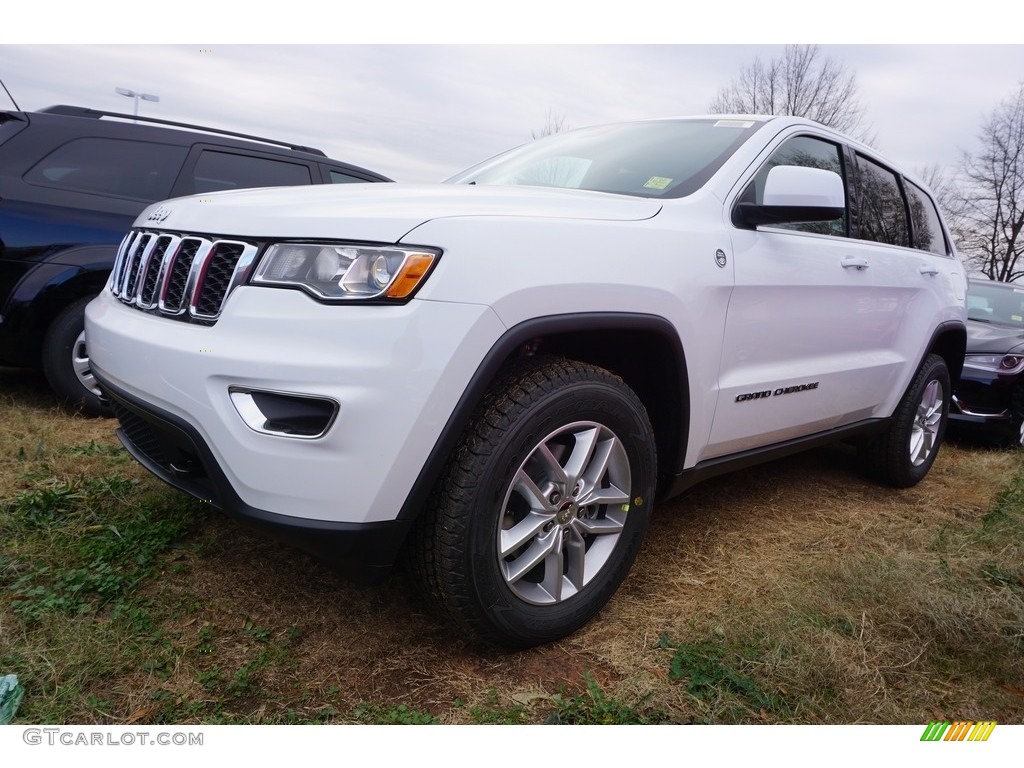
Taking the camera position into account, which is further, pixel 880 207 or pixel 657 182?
pixel 880 207

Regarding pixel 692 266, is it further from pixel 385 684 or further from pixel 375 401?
pixel 385 684

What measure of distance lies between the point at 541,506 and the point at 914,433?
303cm

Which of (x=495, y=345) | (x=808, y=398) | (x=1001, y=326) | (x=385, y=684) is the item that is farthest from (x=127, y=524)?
(x=1001, y=326)

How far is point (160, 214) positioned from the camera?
89.3 inches

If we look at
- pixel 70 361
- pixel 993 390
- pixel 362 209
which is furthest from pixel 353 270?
pixel 993 390

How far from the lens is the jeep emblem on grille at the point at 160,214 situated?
221cm

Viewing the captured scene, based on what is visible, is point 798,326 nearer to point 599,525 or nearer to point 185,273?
point 599,525

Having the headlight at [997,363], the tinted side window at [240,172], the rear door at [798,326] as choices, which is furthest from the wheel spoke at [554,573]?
the headlight at [997,363]

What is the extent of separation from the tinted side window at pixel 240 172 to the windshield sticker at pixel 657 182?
10.4 ft

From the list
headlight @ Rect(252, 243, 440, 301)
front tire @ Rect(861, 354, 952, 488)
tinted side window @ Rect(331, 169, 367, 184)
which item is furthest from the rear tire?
front tire @ Rect(861, 354, 952, 488)

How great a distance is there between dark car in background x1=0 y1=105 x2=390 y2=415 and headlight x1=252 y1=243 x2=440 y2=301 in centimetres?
273

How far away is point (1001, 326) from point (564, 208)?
5668 millimetres

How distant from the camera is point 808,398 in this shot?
2.96 metres

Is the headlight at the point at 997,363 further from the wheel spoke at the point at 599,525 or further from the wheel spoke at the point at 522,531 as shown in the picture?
the wheel spoke at the point at 522,531
